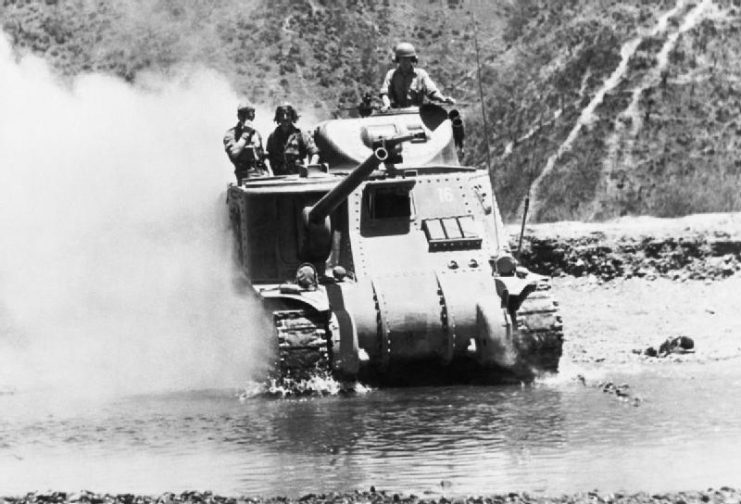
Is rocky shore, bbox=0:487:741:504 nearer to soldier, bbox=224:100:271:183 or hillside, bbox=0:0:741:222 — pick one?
soldier, bbox=224:100:271:183

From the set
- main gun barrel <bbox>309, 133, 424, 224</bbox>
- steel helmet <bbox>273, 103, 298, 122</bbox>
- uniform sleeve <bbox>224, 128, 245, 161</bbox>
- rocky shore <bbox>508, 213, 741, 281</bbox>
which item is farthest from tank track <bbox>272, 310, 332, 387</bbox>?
rocky shore <bbox>508, 213, 741, 281</bbox>

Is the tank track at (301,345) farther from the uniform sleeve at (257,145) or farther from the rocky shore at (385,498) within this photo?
the rocky shore at (385,498)

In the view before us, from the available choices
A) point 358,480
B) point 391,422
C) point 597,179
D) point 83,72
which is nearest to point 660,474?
point 358,480

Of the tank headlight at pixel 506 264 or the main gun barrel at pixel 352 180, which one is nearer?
the main gun barrel at pixel 352 180

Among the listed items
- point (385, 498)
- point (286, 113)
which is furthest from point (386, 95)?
point (385, 498)

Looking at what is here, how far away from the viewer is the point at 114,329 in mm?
28984

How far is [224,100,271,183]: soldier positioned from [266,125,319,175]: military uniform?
169 millimetres

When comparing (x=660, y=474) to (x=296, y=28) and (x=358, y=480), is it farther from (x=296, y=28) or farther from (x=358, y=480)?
(x=296, y=28)

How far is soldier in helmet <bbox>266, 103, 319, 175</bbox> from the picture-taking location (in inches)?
1066

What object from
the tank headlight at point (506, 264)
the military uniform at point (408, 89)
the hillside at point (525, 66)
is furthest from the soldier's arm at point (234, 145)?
the hillside at point (525, 66)

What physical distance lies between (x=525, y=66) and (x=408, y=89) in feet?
91.3

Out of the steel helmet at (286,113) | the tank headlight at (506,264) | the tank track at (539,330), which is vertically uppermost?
the steel helmet at (286,113)

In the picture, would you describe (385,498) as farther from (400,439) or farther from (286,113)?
(286,113)

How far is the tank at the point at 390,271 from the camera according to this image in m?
23.8
